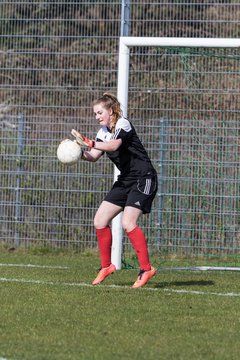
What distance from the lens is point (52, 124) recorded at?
46.3 feet

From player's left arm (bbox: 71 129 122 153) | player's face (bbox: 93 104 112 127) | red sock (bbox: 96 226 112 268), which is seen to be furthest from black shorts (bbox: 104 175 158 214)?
player's face (bbox: 93 104 112 127)

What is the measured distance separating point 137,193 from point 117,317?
2.19 metres

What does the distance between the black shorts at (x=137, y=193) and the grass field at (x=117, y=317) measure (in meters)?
0.78

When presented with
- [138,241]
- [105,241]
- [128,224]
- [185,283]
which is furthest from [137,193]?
[185,283]

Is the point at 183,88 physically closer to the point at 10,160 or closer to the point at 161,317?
the point at 10,160

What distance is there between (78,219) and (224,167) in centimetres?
254

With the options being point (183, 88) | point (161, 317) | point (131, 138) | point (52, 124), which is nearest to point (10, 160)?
point (52, 124)

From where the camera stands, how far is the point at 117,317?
7.00m

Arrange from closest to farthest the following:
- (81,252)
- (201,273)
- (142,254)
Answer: (142,254) < (201,273) < (81,252)

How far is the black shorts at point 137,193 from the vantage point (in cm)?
898

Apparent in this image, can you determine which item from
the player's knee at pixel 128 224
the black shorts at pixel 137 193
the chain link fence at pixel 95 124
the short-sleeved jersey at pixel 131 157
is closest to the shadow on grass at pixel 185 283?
the player's knee at pixel 128 224

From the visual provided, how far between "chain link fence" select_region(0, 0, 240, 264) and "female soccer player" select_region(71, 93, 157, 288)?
3.54 metres

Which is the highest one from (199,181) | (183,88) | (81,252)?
(183,88)

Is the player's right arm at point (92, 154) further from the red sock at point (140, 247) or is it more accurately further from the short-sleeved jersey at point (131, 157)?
the red sock at point (140, 247)
